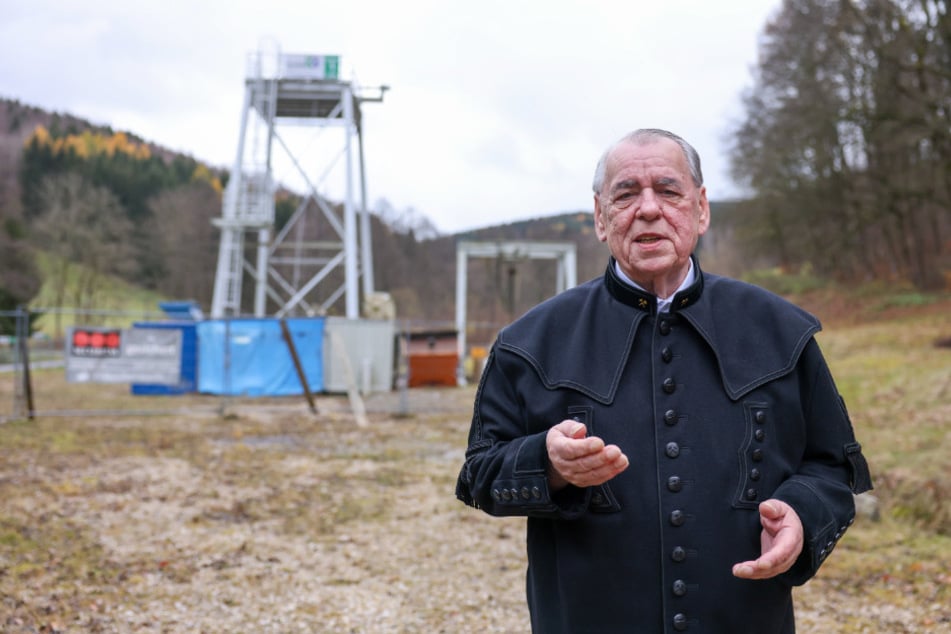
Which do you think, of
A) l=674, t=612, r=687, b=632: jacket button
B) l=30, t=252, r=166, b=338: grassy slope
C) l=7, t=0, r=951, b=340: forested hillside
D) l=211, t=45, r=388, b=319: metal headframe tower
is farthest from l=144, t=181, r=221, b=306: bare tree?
l=674, t=612, r=687, b=632: jacket button

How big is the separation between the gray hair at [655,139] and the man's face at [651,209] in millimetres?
14

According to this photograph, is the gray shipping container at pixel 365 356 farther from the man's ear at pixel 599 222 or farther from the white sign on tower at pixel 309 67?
the man's ear at pixel 599 222

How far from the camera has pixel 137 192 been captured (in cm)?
6238

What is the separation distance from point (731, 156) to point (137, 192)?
4609 centimetres

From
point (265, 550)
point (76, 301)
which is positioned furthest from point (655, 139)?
point (76, 301)

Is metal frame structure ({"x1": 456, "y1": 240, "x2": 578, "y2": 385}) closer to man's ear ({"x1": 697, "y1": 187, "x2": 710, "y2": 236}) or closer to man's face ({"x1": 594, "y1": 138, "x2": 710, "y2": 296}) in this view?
man's ear ({"x1": 697, "y1": 187, "x2": 710, "y2": 236})

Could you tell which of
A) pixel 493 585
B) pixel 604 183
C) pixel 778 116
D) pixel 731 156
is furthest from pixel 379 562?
pixel 731 156

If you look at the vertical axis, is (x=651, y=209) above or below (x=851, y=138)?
below

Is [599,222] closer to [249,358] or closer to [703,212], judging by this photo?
[703,212]

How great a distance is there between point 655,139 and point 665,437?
0.76m

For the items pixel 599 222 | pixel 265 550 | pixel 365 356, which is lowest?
pixel 265 550

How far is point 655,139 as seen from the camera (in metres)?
2.11

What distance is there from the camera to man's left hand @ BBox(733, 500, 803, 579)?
1794mm

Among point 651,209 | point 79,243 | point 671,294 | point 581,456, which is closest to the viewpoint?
point 581,456
